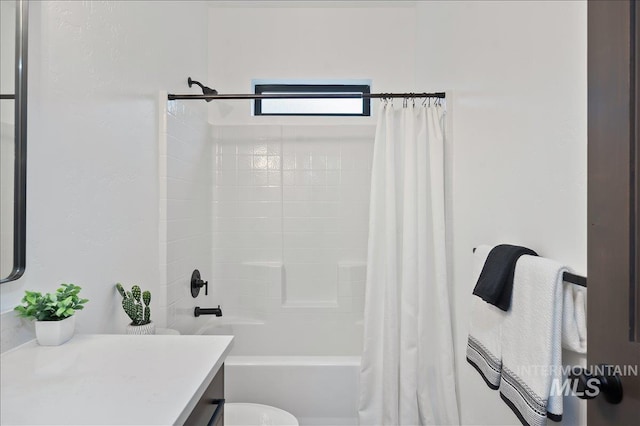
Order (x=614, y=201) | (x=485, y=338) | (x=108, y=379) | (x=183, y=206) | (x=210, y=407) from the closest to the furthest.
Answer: (x=614, y=201), (x=108, y=379), (x=210, y=407), (x=485, y=338), (x=183, y=206)

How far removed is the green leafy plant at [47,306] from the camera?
3.25ft

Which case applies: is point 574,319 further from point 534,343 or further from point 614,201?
point 614,201

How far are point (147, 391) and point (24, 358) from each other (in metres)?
0.42

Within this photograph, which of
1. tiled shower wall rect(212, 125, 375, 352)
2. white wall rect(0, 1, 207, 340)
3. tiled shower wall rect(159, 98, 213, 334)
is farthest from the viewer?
tiled shower wall rect(212, 125, 375, 352)

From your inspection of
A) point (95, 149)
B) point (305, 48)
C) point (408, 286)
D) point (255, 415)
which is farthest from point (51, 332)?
point (305, 48)

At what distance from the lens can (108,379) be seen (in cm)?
82

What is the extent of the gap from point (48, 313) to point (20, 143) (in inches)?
18.3

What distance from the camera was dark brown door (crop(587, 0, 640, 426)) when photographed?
0.58 metres

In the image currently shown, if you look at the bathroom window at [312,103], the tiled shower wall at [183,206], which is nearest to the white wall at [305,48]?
the bathroom window at [312,103]

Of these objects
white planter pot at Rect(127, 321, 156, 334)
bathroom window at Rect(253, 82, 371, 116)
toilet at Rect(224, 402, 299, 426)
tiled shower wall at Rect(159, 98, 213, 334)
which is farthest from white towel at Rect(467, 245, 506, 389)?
bathroom window at Rect(253, 82, 371, 116)

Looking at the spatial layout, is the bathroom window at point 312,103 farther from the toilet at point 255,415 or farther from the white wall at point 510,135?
the toilet at point 255,415

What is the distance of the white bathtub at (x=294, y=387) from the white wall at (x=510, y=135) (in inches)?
25.3

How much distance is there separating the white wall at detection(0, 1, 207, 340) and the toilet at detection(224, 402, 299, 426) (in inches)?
25.6

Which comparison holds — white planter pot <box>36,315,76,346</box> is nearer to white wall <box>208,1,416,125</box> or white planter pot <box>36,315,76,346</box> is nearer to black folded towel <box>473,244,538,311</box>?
black folded towel <box>473,244,538,311</box>
